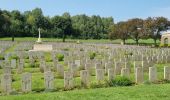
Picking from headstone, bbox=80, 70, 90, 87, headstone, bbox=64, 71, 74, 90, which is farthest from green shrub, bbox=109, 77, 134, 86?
headstone, bbox=64, 71, 74, 90

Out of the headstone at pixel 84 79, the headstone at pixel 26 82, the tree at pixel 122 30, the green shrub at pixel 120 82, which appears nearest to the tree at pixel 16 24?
the tree at pixel 122 30

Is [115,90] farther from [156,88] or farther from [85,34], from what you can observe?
[85,34]

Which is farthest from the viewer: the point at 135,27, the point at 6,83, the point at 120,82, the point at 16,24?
the point at 16,24

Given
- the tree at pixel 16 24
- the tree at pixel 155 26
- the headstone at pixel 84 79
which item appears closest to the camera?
the headstone at pixel 84 79

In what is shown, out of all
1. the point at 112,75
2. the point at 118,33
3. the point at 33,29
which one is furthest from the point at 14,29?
the point at 112,75

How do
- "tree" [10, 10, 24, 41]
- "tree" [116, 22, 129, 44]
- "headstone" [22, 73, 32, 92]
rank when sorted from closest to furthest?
"headstone" [22, 73, 32, 92], "tree" [116, 22, 129, 44], "tree" [10, 10, 24, 41]

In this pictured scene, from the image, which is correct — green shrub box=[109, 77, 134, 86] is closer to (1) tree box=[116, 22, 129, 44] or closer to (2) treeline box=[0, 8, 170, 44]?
(2) treeline box=[0, 8, 170, 44]

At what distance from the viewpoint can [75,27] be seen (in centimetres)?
11188

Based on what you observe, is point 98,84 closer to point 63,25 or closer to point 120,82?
point 120,82

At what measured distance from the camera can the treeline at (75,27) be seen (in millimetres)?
67875

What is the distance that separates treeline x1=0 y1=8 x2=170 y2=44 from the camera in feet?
223

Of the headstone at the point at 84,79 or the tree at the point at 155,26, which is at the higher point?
the tree at the point at 155,26

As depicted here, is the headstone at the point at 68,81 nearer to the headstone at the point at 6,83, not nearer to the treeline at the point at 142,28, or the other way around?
the headstone at the point at 6,83

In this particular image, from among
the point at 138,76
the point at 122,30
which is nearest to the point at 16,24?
the point at 122,30
